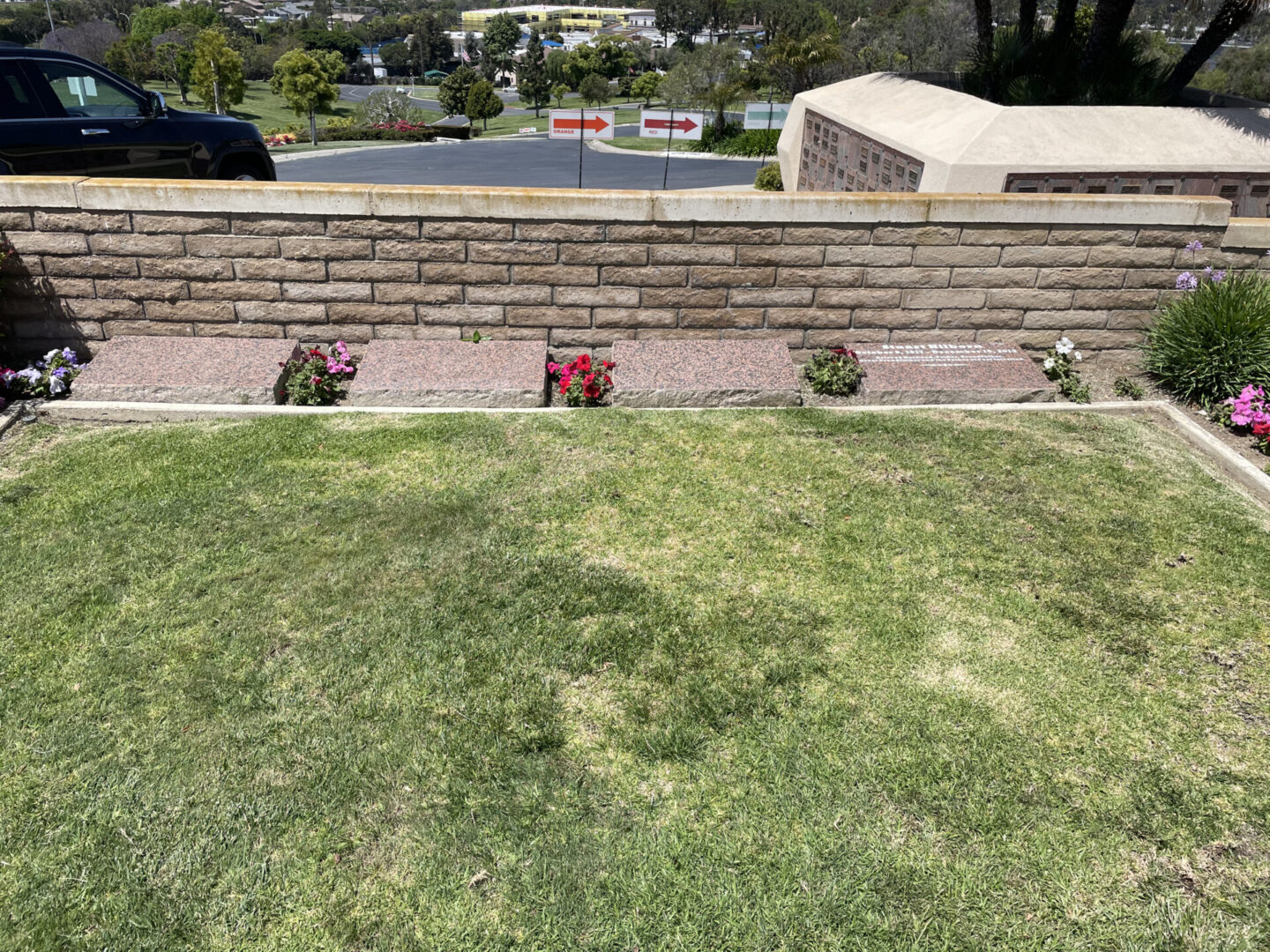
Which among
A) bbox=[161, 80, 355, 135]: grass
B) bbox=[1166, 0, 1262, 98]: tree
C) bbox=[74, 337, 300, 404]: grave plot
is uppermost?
bbox=[1166, 0, 1262, 98]: tree

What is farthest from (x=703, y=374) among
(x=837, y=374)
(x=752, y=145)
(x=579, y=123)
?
(x=752, y=145)

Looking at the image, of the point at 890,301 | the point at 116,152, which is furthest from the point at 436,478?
the point at 116,152

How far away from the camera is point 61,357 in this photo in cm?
753

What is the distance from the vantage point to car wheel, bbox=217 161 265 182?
35.8 feet

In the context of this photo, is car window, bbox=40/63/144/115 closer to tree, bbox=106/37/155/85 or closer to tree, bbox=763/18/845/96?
tree, bbox=763/18/845/96

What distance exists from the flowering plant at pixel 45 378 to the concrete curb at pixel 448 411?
0.20 metres

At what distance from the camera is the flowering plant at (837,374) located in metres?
7.59

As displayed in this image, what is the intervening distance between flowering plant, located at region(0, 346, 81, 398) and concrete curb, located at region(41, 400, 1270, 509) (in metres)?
0.20

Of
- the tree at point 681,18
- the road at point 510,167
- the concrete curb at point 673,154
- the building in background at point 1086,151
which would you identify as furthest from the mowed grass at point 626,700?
the tree at point 681,18

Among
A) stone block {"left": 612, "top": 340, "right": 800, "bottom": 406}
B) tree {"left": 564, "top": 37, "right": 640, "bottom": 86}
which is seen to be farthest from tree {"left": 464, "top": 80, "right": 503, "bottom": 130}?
stone block {"left": 612, "top": 340, "right": 800, "bottom": 406}

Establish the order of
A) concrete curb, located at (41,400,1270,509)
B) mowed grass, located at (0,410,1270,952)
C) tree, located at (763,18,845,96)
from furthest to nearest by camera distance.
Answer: tree, located at (763,18,845,96), concrete curb, located at (41,400,1270,509), mowed grass, located at (0,410,1270,952)

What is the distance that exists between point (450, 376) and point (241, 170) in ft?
19.3

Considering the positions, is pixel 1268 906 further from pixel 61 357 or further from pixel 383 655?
pixel 61 357

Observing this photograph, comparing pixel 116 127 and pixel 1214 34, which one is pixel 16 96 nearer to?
pixel 116 127
